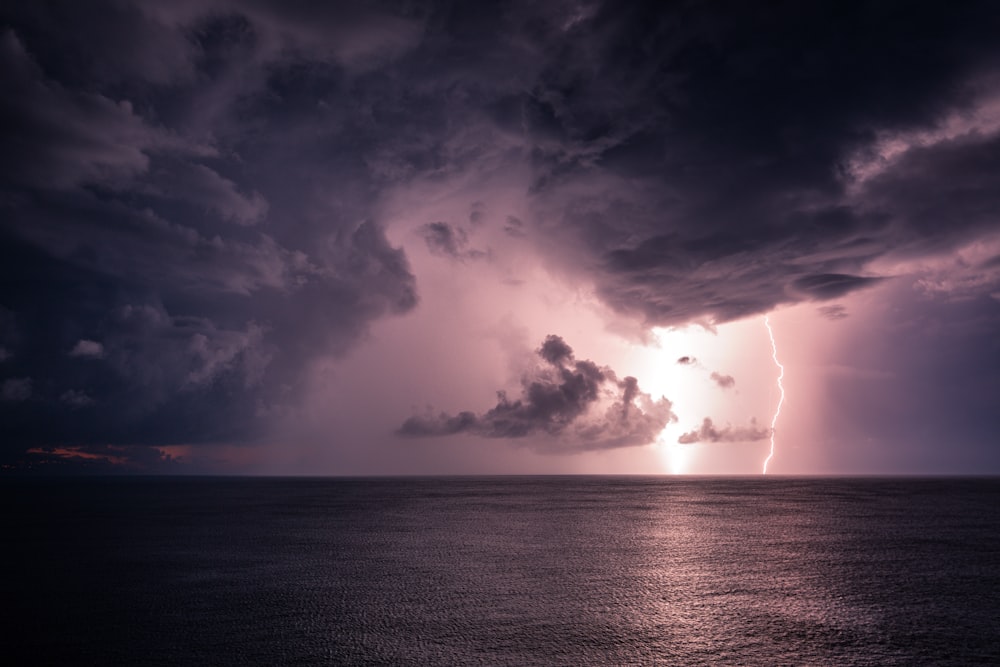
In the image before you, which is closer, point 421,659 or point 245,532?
point 421,659

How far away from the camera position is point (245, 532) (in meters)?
60.6

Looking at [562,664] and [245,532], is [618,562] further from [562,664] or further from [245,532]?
[245,532]

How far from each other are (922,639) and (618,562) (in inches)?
757

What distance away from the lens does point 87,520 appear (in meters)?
76.1

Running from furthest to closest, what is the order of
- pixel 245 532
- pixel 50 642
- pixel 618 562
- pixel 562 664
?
1. pixel 245 532
2. pixel 618 562
3. pixel 50 642
4. pixel 562 664

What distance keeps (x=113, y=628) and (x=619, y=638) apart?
A: 20904mm

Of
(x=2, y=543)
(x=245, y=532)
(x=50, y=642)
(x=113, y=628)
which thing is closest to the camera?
(x=50, y=642)

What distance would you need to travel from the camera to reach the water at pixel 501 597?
72.6ft

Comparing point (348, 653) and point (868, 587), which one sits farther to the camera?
point (868, 587)

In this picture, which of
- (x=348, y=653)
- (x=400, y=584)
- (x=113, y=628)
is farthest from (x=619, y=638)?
(x=113, y=628)

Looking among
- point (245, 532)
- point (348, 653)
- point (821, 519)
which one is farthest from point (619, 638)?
point (821, 519)

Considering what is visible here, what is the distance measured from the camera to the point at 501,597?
3009 centimetres

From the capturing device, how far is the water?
22.1 m

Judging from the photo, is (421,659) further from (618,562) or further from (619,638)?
(618,562)
